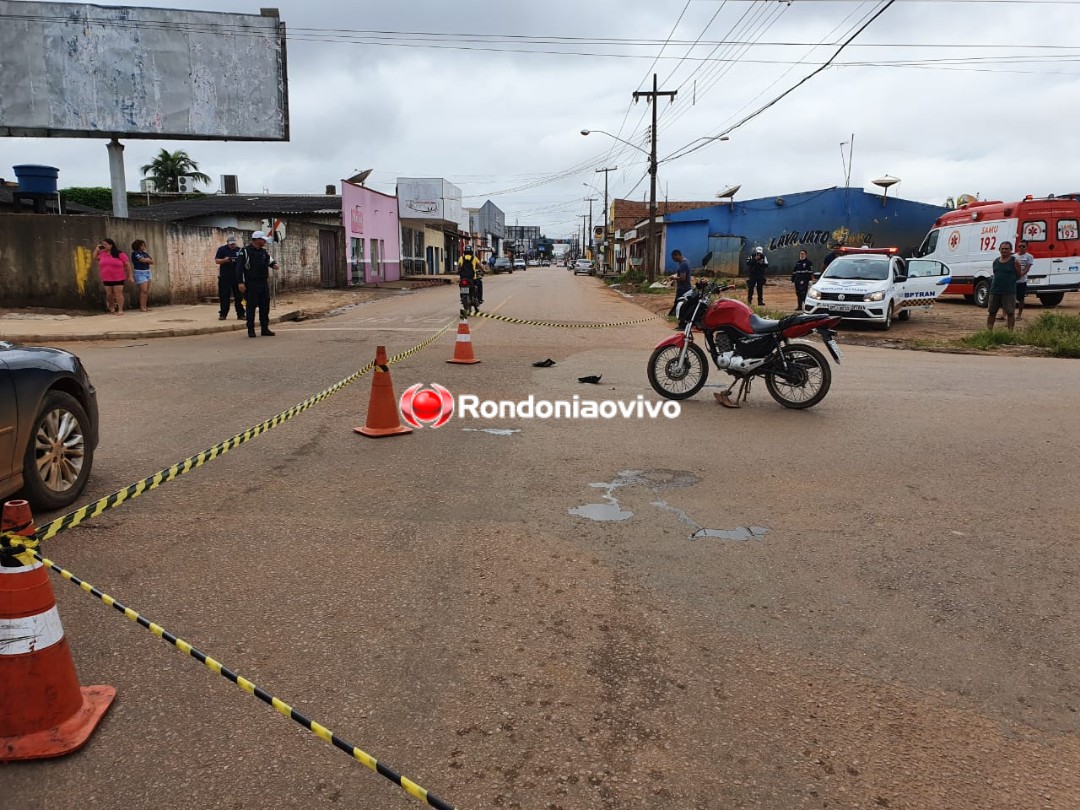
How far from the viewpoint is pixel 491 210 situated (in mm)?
117562

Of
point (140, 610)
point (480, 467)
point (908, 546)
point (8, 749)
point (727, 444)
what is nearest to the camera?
point (8, 749)

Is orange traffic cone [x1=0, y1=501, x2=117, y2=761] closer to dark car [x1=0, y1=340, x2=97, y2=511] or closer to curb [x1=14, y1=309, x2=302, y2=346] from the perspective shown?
dark car [x1=0, y1=340, x2=97, y2=511]

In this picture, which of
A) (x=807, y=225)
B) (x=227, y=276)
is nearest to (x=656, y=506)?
(x=227, y=276)

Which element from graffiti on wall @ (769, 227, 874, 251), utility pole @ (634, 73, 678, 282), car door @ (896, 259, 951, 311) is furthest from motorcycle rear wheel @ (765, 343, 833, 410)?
graffiti on wall @ (769, 227, 874, 251)

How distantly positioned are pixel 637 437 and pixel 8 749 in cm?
553

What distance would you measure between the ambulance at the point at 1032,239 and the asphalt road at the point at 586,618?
16.0 metres

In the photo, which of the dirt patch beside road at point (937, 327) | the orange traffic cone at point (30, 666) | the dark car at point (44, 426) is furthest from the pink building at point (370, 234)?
the orange traffic cone at point (30, 666)

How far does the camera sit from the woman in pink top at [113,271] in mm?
17719

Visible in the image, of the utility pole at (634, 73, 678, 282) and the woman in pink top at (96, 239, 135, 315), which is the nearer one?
the woman in pink top at (96, 239, 135, 315)

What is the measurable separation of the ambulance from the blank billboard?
21678 millimetres

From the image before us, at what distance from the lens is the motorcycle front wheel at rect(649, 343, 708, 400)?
29.9 feet

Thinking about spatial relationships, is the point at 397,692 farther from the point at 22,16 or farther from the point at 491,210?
the point at 491,210

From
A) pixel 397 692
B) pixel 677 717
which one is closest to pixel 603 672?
pixel 677 717

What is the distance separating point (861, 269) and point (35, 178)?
2174 cm
